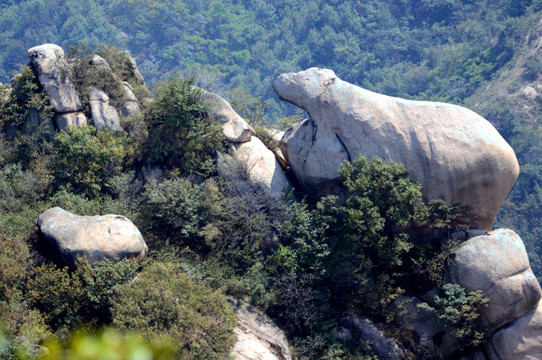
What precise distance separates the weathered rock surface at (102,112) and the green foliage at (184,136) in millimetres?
1971

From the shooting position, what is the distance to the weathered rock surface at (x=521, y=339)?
22844mm

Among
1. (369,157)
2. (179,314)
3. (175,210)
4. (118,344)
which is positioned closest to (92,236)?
(175,210)

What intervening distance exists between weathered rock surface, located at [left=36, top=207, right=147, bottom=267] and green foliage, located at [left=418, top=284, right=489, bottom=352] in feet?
37.7


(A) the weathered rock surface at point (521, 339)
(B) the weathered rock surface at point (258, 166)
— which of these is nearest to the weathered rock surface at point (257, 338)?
(B) the weathered rock surface at point (258, 166)

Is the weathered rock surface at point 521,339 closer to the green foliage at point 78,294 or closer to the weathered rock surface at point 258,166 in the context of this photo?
the weathered rock surface at point 258,166

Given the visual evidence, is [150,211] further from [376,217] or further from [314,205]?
[376,217]

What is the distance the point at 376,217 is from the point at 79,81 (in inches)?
615

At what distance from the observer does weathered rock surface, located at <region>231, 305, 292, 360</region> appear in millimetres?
21750

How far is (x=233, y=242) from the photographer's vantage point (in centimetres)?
2542

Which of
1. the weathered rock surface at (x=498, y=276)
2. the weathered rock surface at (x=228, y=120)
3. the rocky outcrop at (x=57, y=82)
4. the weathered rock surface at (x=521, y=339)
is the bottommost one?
the weathered rock surface at (x=521, y=339)

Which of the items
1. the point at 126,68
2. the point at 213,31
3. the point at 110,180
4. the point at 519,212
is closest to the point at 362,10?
the point at 213,31

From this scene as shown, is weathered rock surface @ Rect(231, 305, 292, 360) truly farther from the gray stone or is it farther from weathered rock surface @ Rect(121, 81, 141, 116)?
the gray stone

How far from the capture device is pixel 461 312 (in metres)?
23.1

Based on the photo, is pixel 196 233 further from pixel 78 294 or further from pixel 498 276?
pixel 498 276
